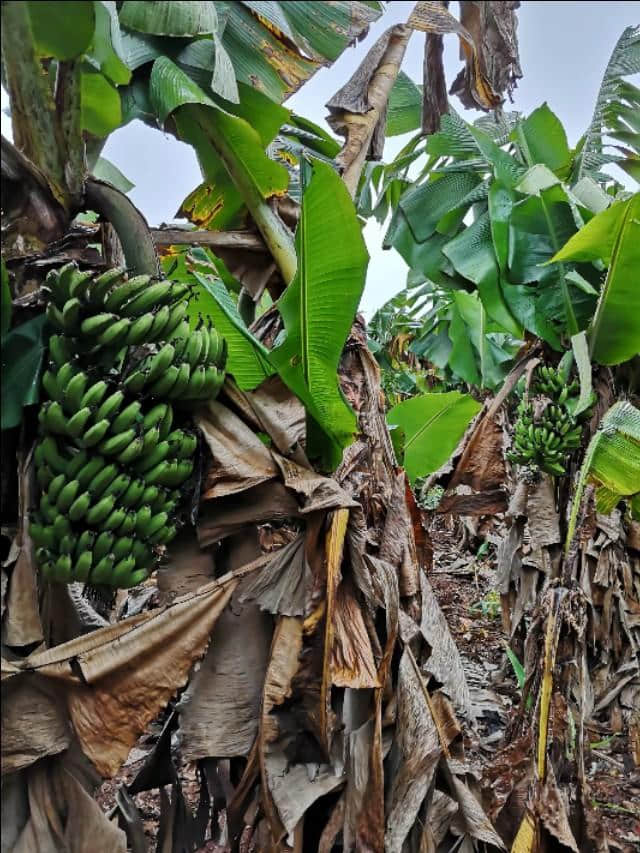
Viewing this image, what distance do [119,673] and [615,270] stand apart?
1396 mm

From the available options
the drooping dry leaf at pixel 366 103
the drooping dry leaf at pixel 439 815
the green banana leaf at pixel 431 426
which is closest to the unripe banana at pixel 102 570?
the drooping dry leaf at pixel 439 815

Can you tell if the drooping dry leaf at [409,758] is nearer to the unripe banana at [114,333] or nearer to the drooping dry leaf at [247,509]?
the drooping dry leaf at [247,509]

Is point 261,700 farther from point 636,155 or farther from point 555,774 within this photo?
point 636,155

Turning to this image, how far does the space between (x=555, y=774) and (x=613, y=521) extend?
1.10 meters

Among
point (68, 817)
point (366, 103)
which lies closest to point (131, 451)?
point (68, 817)

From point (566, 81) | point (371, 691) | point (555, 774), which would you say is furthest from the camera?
point (555, 774)

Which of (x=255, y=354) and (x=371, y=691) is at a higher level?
(x=255, y=354)

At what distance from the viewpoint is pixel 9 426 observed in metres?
0.71

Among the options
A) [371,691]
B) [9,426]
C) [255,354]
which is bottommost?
[371,691]

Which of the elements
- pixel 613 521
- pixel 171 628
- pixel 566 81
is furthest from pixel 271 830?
pixel 613 521

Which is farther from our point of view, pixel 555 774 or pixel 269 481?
pixel 555 774

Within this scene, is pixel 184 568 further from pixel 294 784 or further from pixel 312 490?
pixel 294 784

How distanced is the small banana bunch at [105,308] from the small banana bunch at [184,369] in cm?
3

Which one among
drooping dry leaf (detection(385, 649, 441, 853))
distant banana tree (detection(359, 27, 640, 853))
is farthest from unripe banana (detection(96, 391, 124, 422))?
distant banana tree (detection(359, 27, 640, 853))
